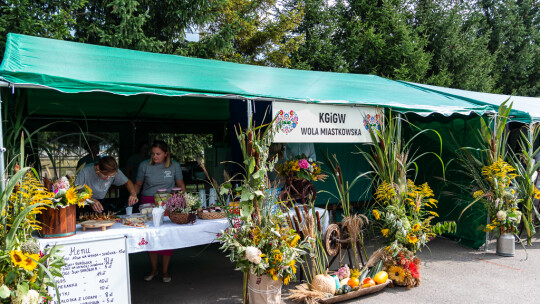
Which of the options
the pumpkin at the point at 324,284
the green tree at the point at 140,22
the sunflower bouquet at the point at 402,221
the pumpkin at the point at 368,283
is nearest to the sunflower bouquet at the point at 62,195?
the pumpkin at the point at 324,284

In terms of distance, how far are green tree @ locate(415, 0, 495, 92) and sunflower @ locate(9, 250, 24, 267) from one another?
1350 cm

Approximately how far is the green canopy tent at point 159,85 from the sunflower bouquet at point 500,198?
0.80 metres

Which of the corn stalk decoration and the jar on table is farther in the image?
the jar on table

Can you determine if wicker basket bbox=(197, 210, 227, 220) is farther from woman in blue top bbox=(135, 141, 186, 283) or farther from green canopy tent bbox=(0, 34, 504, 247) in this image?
green canopy tent bbox=(0, 34, 504, 247)

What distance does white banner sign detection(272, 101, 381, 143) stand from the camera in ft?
12.7

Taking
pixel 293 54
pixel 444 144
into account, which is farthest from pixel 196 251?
pixel 293 54

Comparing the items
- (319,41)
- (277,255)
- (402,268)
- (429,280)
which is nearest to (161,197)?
(277,255)

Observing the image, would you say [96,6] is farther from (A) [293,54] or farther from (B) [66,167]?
(A) [293,54]

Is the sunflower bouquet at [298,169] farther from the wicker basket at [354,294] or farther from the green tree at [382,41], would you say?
the green tree at [382,41]

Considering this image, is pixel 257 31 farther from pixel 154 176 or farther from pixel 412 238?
pixel 412 238

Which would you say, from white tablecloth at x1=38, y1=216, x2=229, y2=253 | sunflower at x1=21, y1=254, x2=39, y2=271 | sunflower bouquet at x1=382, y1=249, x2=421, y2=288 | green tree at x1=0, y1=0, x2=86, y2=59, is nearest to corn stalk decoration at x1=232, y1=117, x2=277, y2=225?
white tablecloth at x1=38, y1=216, x2=229, y2=253

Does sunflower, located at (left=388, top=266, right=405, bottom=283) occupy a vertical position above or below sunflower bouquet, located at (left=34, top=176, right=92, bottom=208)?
below

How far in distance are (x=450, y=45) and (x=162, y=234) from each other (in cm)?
1373

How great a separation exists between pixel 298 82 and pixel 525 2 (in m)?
17.3
